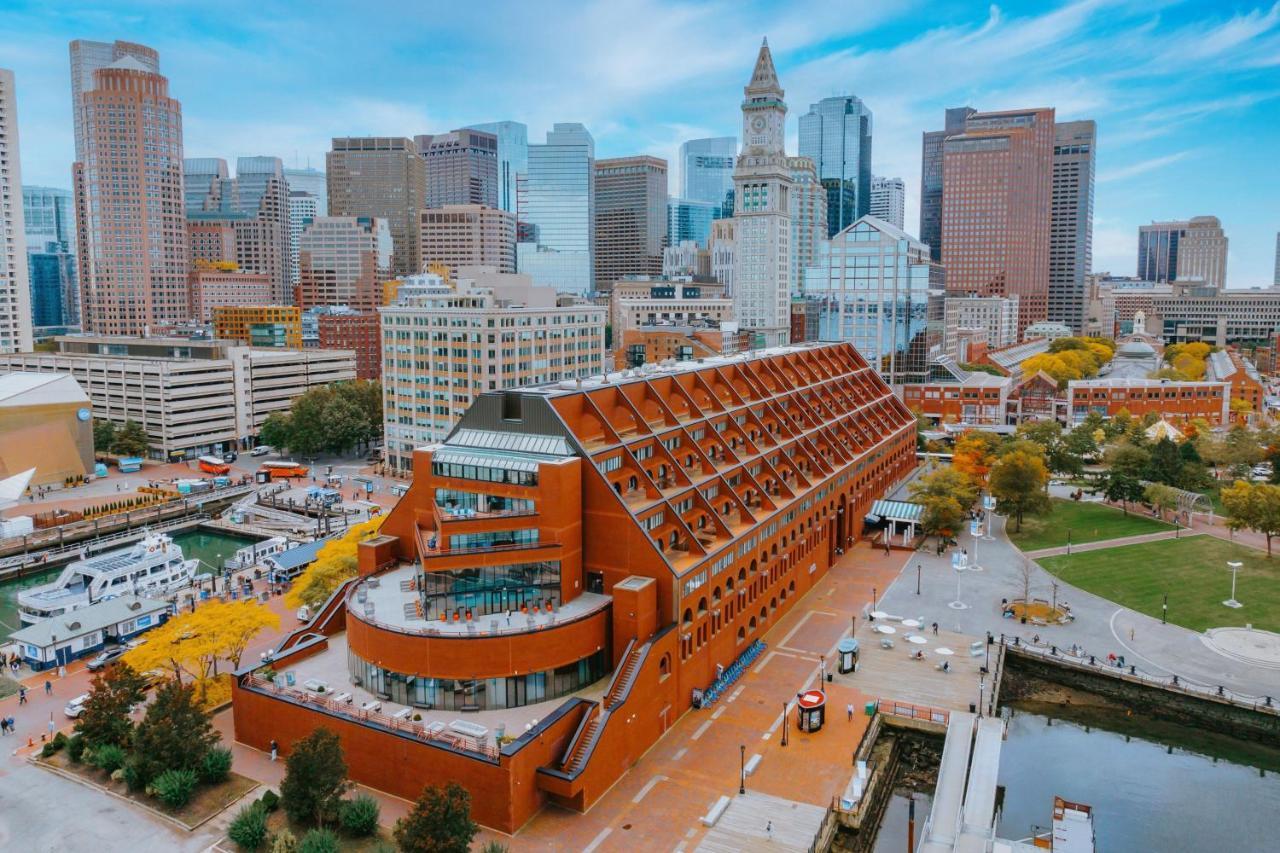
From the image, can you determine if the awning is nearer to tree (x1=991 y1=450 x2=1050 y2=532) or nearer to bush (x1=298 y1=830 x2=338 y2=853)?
tree (x1=991 y1=450 x2=1050 y2=532)

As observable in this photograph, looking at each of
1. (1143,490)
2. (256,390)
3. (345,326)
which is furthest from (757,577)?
(345,326)

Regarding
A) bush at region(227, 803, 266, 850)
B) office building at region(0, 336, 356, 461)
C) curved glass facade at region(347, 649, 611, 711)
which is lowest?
bush at region(227, 803, 266, 850)

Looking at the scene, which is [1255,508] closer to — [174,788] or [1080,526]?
[1080,526]

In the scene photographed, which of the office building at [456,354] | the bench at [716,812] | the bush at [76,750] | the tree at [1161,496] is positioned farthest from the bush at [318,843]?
the tree at [1161,496]

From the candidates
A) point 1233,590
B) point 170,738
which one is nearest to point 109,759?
point 170,738

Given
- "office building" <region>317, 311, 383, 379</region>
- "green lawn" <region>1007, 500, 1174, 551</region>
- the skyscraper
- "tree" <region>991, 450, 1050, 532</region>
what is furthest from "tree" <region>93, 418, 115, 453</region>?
"green lawn" <region>1007, 500, 1174, 551</region>

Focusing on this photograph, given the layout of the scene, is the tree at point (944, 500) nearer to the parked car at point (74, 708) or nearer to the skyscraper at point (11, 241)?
the parked car at point (74, 708)

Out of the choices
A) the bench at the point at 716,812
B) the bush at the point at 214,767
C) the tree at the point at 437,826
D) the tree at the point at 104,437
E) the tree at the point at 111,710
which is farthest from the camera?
the tree at the point at 104,437

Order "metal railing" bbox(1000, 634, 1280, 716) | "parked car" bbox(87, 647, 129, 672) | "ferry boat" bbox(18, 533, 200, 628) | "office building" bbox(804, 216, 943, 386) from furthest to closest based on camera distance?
"office building" bbox(804, 216, 943, 386) < "ferry boat" bbox(18, 533, 200, 628) < "parked car" bbox(87, 647, 129, 672) < "metal railing" bbox(1000, 634, 1280, 716)
